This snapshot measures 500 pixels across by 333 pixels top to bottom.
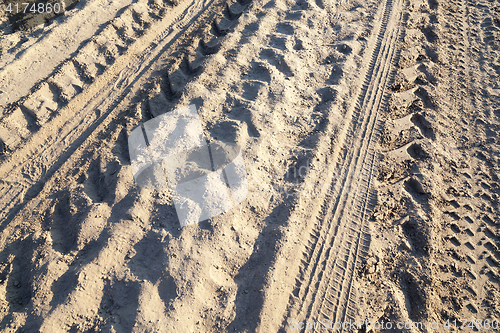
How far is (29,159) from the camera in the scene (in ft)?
15.2

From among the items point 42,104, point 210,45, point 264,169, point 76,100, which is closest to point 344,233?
point 264,169

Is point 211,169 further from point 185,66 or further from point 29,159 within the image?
point 29,159

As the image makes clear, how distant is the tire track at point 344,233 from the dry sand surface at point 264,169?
0.02m

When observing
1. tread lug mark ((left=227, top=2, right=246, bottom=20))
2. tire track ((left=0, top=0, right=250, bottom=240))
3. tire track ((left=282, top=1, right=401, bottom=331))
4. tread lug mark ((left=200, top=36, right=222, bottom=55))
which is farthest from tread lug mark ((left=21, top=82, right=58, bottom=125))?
tire track ((left=282, top=1, right=401, bottom=331))

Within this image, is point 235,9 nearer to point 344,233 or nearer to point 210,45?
point 210,45

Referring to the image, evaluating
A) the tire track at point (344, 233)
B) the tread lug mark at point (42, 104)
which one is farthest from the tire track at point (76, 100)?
the tire track at point (344, 233)

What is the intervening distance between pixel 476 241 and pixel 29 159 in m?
6.83

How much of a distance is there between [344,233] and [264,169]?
1.41 metres

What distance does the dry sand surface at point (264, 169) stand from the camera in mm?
3316

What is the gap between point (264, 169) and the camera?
4.25 metres

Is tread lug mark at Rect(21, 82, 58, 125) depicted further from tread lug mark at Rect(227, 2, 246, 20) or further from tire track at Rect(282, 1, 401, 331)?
tire track at Rect(282, 1, 401, 331)

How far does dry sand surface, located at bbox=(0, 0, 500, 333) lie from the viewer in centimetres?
332

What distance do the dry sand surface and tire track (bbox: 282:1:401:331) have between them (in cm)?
2

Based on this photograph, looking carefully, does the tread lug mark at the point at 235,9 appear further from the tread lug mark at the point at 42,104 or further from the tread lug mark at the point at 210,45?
the tread lug mark at the point at 42,104
